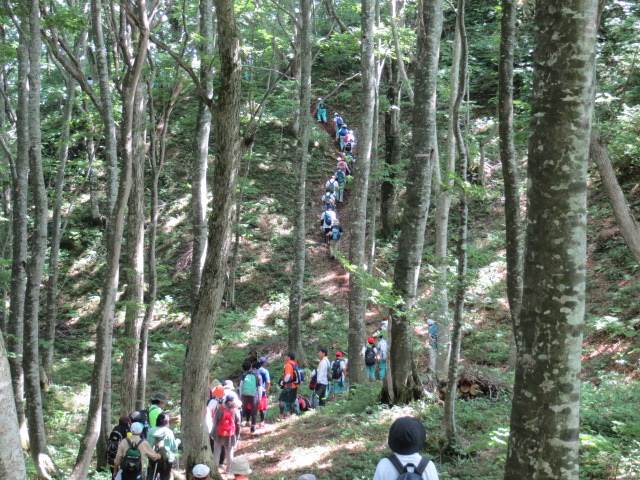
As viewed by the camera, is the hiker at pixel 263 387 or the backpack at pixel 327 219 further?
the backpack at pixel 327 219

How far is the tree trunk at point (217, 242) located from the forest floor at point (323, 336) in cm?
188

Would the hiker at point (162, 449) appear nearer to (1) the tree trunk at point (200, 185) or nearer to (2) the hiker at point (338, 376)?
(1) the tree trunk at point (200, 185)

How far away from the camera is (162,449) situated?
7.54 m

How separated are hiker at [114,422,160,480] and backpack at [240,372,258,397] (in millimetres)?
4210

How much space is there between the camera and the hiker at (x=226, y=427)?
367 inches

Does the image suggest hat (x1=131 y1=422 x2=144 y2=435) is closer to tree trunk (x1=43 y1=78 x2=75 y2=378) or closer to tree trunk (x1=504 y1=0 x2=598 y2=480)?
tree trunk (x1=504 y1=0 x2=598 y2=480)

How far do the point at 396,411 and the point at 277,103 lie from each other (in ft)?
61.1

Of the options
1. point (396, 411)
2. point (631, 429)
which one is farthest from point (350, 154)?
point (631, 429)

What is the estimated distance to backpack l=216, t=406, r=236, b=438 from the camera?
930cm

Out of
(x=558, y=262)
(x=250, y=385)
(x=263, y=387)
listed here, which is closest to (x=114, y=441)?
(x=250, y=385)

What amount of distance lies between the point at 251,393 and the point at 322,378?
2.19 m

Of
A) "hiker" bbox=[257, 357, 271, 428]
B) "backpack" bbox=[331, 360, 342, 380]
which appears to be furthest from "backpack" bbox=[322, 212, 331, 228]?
"hiker" bbox=[257, 357, 271, 428]

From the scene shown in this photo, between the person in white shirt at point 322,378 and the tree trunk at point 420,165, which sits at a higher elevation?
the tree trunk at point 420,165

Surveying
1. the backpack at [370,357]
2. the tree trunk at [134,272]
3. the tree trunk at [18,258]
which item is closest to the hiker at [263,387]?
the tree trunk at [134,272]
